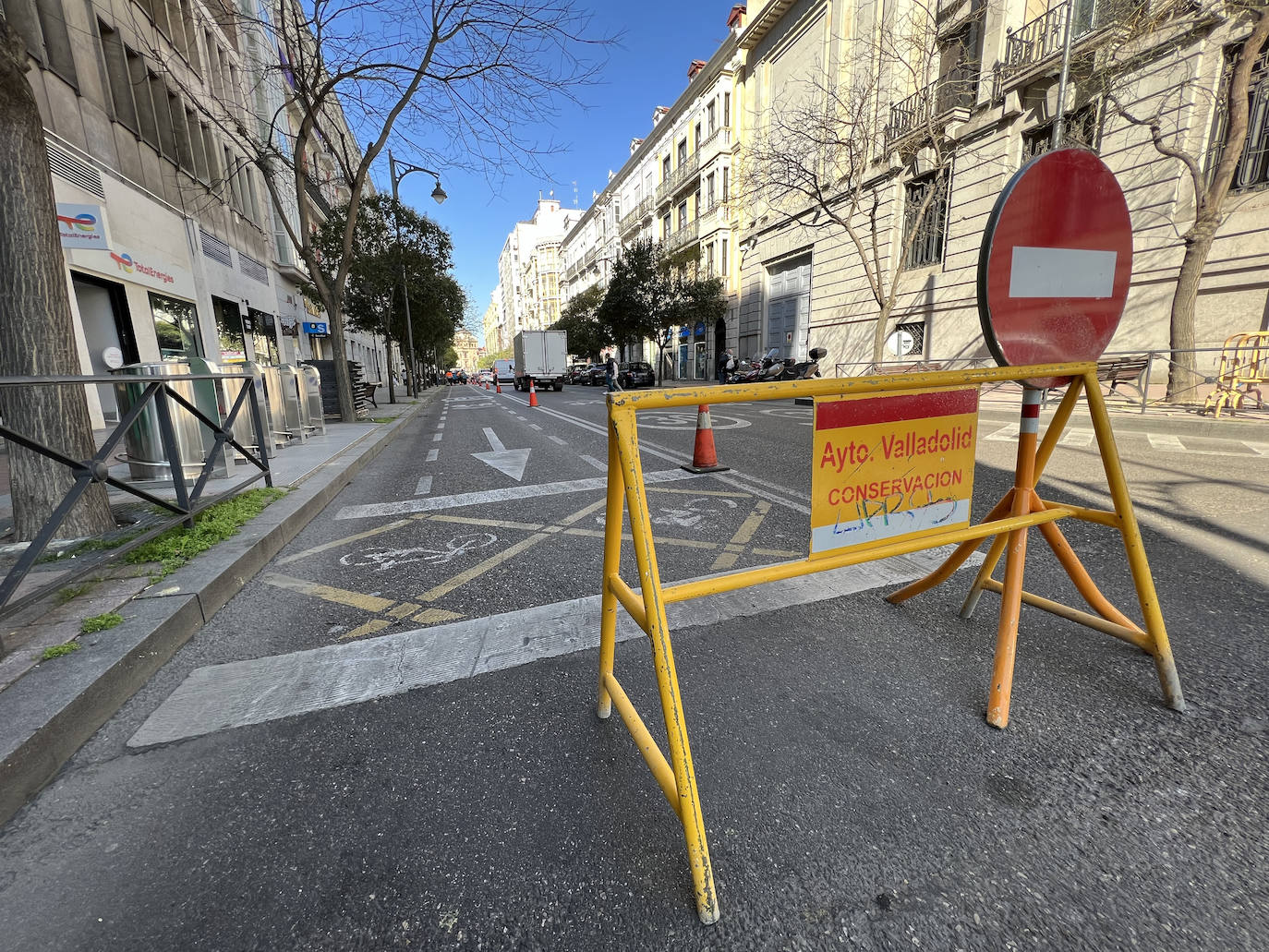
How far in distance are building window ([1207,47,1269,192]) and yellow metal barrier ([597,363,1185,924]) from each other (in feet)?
48.3

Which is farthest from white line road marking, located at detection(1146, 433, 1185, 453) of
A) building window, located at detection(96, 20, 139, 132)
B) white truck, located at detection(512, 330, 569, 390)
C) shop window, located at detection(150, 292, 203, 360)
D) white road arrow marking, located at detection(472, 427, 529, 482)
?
white truck, located at detection(512, 330, 569, 390)

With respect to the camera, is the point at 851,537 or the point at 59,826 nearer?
the point at 59,826

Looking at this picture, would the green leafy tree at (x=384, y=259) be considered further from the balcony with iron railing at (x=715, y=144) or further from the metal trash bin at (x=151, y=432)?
the balcony with iron railing at (x=715, y=144)

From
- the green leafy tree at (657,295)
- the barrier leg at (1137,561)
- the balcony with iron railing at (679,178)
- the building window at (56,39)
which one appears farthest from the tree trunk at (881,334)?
the balcony with iron railing at (679,178)

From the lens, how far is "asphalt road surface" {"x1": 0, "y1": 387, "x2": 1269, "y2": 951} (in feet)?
4.42

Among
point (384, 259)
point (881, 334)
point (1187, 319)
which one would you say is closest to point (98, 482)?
point (1187, 319)

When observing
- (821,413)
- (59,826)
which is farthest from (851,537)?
(59,826)

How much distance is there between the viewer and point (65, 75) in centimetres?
1043

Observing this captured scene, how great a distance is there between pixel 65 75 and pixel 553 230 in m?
111

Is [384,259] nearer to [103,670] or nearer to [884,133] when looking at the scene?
[884,133]

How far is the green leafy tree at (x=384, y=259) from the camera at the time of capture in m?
21.3

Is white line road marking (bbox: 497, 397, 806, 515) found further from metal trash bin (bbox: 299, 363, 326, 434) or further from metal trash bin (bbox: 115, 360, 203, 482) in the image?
metal trash bin (bbox: 299, 363, 326, 434)

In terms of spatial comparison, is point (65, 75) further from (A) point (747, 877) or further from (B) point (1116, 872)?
(B) point (1116, 872)

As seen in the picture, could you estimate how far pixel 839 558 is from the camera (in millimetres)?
1846
